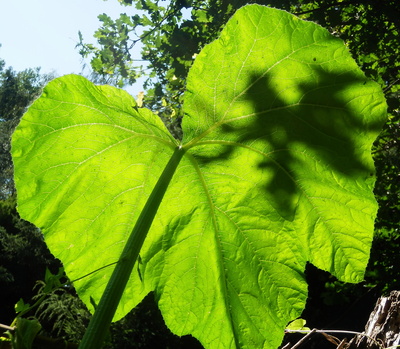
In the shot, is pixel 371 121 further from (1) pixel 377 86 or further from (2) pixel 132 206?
(2) pixel 132 206

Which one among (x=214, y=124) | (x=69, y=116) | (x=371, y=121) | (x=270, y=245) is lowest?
(x=270, y=245)

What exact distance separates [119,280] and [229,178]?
390mm

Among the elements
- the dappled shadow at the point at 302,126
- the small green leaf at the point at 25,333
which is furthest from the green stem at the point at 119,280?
the dappled shadow at the point at 302,126

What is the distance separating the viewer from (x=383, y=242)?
405cm

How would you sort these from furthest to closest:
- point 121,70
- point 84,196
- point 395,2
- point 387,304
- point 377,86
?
point 121,70 → point 395,2 → point 387,304 → point 84,196 → point 377,86

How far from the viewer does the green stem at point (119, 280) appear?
0.58 m

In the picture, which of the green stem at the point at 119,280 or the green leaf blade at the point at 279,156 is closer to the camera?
the green stem at the point at 119,280

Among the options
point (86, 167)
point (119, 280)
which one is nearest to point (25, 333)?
point (119, 280)

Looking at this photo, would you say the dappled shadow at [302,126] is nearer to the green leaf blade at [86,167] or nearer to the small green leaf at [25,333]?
the green leaf blade at [86,167]

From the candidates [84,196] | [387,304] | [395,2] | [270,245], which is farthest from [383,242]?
[84,196]

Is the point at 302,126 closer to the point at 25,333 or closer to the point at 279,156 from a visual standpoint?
the point at 279,156

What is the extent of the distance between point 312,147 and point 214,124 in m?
0.21

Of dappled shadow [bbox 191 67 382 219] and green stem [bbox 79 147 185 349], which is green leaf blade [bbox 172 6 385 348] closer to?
dappled shadow [bbox 191 67 382 219]

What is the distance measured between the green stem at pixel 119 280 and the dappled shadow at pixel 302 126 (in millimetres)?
197
